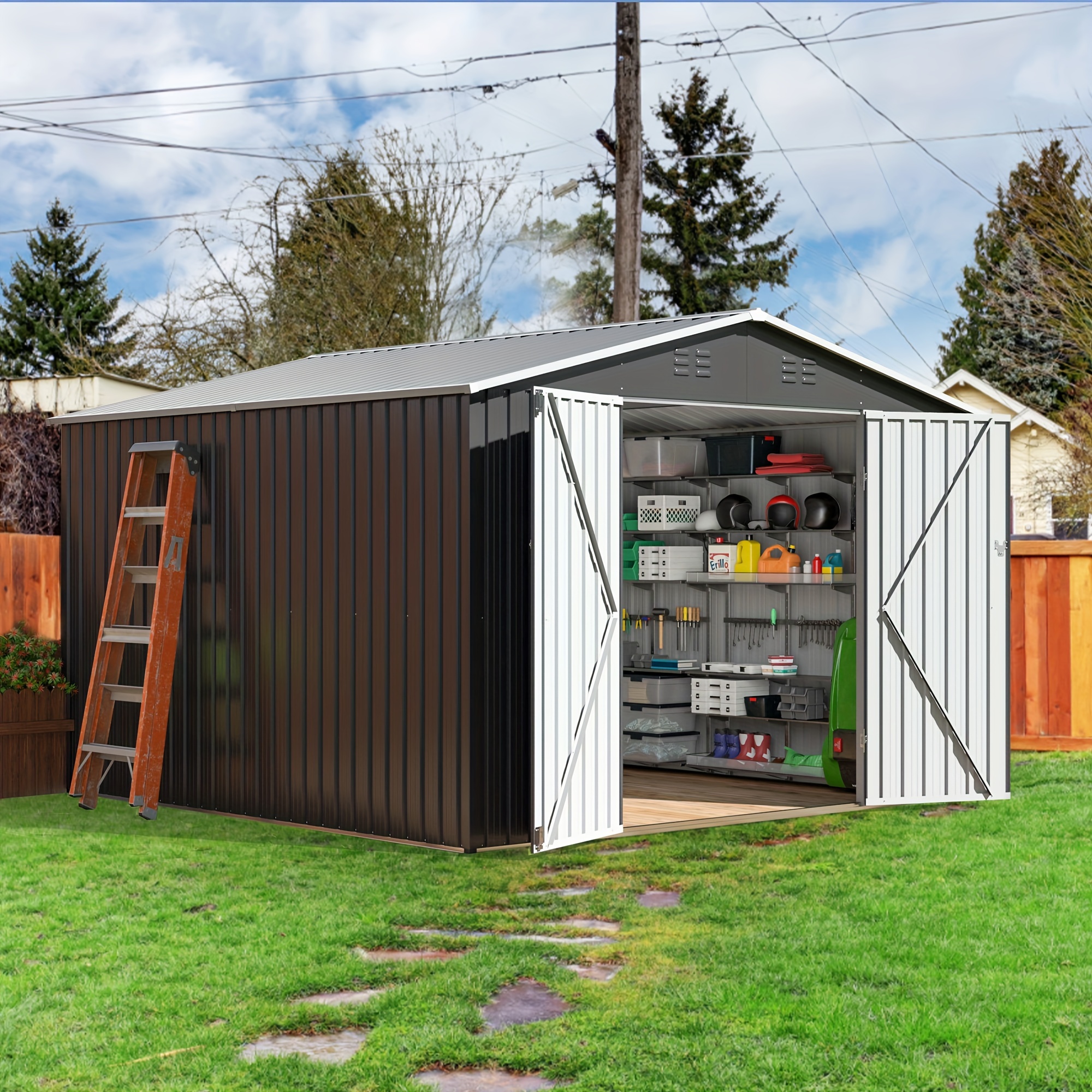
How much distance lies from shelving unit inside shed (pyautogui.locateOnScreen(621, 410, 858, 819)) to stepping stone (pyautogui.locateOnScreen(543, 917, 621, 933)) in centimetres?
409

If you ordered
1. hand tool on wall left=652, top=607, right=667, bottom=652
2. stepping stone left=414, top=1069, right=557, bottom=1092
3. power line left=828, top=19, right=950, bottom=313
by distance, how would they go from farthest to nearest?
power line left=828, top=19, right=950, bottom=313, hand tool on wall left=652, top=607, right=667, bottom=652, stepping stone left=414, top=1069, right=557, bottom=1092

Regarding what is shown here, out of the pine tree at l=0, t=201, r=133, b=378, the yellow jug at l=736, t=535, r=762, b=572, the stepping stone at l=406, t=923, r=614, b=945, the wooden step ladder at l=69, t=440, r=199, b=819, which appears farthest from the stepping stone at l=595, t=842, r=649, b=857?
the pine tree at l=0, t=201, r=133, b=378

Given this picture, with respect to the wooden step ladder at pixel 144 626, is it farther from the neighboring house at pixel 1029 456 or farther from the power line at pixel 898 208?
the power line at pixel 898 208

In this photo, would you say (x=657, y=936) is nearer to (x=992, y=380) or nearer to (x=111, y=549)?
(x=111, y=549)

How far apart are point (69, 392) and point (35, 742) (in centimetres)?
1169

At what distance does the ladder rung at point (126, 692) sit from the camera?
9.28m

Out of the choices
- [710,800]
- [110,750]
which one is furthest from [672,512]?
[110,750]

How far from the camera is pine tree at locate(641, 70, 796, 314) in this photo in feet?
102

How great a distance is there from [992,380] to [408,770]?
28.5 meters

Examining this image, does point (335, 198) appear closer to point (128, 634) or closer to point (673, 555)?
point (673, 555)

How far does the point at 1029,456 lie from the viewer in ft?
92.6

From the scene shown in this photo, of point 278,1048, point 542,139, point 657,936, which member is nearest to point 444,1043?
point 278,1048

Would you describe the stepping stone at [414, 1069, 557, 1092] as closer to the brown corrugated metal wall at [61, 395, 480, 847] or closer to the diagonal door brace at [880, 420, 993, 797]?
the brown corrugated metal wall at [61, 395, 480, 847]

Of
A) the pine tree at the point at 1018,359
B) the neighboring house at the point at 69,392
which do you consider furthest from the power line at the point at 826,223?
the neighboring house at the point at 69,392
